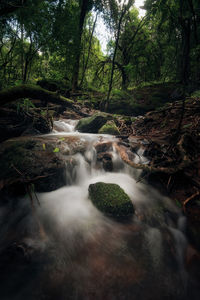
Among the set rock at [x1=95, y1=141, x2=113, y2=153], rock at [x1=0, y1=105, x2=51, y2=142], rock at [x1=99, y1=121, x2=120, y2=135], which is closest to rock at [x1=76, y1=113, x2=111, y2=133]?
rock at [x1=99, y1=121, x2=120, y2=135]

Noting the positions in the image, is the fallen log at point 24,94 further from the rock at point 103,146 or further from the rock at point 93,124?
the rock at point 93,124

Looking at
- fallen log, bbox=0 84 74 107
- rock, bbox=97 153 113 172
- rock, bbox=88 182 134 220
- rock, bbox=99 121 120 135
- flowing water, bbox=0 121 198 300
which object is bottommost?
flowing water, bbox=0 121 198 300

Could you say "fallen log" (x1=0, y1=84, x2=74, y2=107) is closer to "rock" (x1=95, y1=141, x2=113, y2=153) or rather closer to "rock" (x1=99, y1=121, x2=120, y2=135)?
"rock" (x1=95, y1=141, x2=113, y2=153)

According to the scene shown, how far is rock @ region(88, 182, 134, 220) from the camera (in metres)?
2.75

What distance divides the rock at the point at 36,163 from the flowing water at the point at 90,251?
12.2 inches

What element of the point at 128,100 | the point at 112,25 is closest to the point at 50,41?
the point at 128,100

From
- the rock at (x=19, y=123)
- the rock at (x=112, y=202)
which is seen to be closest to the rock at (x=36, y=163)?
the rock at (x=19, y=123)

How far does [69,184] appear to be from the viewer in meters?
3.66

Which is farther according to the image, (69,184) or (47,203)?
(69,184)

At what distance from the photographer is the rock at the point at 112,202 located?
9.01 ft

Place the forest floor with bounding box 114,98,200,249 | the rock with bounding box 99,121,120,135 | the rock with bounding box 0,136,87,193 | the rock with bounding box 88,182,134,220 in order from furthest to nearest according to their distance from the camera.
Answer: the rock with bounding box 99,121,120,135, the rock with bounding box 0,136,87,193, the rock with bounding box 88,182,134,220, the forest floor with bounding box 114,98,200,249

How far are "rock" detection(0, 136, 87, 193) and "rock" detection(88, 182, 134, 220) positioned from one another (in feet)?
3.47

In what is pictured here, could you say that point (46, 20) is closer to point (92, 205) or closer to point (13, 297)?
Result: point (92, 205)

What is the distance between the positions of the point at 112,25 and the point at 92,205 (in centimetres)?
1333
